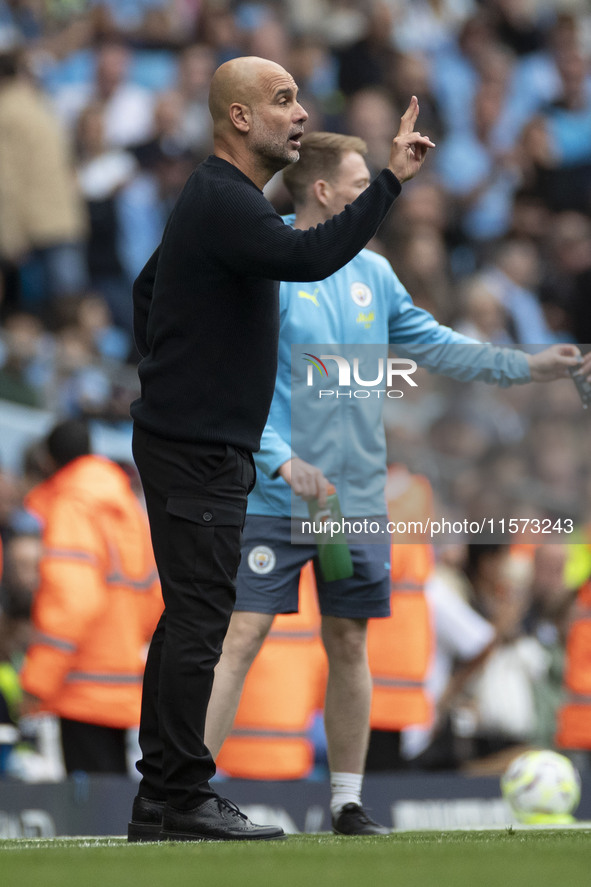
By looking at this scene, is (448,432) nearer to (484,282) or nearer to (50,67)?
(484,282)

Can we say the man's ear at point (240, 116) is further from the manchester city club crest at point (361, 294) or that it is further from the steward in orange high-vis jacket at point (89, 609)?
the steward in orange high-vis jacket at point (89, 609)

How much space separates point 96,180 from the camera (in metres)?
11.0

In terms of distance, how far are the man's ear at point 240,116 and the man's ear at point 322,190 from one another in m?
0.84

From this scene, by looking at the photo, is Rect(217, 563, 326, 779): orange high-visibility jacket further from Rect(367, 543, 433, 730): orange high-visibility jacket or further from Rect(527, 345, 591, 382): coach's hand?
Rect(527, 345, 591, 382): coach's hand

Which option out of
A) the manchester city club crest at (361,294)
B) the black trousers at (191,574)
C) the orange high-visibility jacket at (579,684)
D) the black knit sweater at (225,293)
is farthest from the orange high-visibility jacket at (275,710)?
the black knit sweater at (225,293)

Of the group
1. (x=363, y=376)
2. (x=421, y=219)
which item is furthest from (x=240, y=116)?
(x=421, y=219)

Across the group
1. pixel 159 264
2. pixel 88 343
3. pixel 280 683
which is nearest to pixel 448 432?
pixel 280 683

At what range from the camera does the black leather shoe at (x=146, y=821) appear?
402 centimetres

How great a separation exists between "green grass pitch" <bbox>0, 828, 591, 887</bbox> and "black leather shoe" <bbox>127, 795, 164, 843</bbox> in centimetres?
6

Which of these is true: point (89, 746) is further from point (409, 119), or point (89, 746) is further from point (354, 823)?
point (409, 119)

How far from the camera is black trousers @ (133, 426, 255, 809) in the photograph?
377cm

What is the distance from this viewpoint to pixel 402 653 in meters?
7.00

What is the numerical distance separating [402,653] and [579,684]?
0.96 meters

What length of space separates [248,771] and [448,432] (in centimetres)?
171
